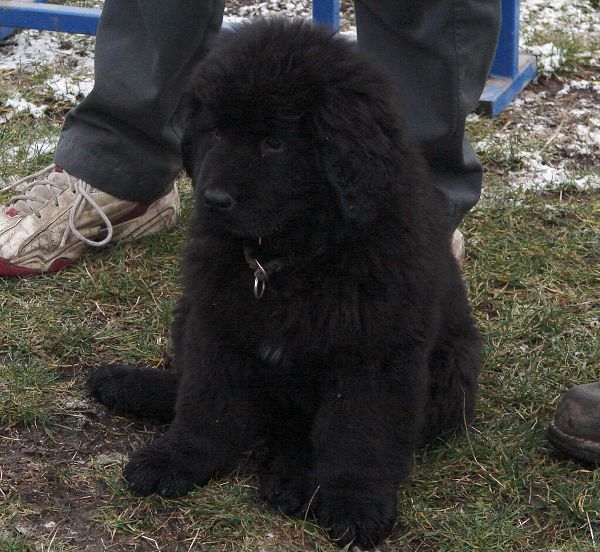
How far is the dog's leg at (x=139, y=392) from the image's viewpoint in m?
Answer: 2.50

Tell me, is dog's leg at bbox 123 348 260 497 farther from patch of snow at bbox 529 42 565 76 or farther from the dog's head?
patch of snow at bbox 529 42 565 76

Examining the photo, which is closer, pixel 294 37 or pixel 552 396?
pixel 294 37

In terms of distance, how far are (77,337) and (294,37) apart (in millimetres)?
1165

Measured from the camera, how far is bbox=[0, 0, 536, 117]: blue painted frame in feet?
14.7

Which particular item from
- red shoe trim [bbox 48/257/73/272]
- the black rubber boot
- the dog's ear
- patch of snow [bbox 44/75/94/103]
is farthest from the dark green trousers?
patch of snow [bbox 44/75/94/103]

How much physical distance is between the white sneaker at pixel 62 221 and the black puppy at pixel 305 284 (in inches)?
40.4

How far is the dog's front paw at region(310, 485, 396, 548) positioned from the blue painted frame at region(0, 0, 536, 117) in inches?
104

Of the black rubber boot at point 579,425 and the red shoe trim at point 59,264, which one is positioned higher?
the black rubber boot at point 579,425

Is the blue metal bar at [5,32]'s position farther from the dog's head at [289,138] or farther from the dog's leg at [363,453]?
the dog's leg at [363,453]

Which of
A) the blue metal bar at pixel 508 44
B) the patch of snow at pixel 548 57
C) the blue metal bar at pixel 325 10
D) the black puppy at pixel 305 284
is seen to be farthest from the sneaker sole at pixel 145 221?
the patch of snow at pixel 548 57

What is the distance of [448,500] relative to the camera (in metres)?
2.31

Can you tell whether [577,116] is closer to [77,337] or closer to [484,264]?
[484,264]

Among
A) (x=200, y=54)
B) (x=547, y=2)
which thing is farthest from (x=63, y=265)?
(x=547, y=2)

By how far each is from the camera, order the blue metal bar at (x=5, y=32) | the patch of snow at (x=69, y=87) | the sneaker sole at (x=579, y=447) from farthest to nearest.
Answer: the blue metal bar at (x=5, y=32), the patch of snow at (x=69, y=87), the sneaker sole at (x=579, y=447)
